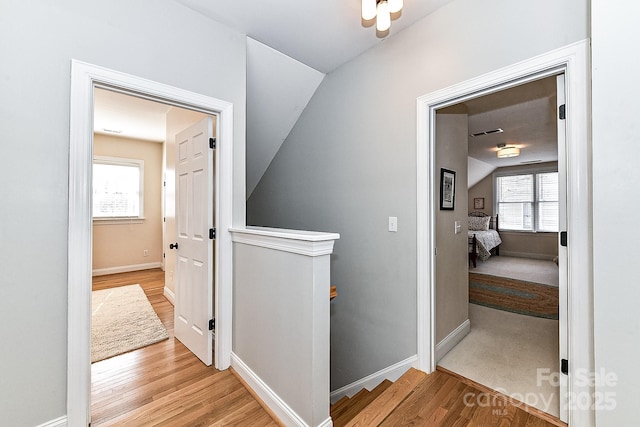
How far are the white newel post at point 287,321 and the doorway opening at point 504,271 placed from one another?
1.34 meters

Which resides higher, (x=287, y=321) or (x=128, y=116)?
(x=128, y=116)

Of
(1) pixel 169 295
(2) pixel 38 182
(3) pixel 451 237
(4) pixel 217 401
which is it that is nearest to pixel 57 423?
(4) pixel 217 401

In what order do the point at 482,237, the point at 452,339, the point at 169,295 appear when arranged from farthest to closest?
the point at 482,237, the point at 169,295, the point at 452,339

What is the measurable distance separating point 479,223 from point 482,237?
124 cm

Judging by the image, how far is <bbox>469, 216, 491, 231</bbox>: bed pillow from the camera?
7.20m

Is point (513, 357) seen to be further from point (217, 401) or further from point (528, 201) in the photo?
point (528, 201)

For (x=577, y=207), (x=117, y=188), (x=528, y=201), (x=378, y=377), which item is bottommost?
(x=378, y=377)

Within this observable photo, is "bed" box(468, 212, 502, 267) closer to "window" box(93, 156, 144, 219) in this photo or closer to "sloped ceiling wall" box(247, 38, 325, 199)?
"sloped ceiling wall" box(247, 38, 325, 199)

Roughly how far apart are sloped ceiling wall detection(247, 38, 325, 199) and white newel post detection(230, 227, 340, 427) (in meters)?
1.64

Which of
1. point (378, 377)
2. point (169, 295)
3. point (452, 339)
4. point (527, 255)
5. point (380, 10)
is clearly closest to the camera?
point (380, 10)

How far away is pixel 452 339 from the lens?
8.30ft

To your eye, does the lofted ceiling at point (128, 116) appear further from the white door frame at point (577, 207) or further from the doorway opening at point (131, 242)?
the white door frame at point (577, 207)

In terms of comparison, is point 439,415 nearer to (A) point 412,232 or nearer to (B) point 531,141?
(A) point 412,232

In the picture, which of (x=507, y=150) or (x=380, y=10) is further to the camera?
(x=507, y=150)
